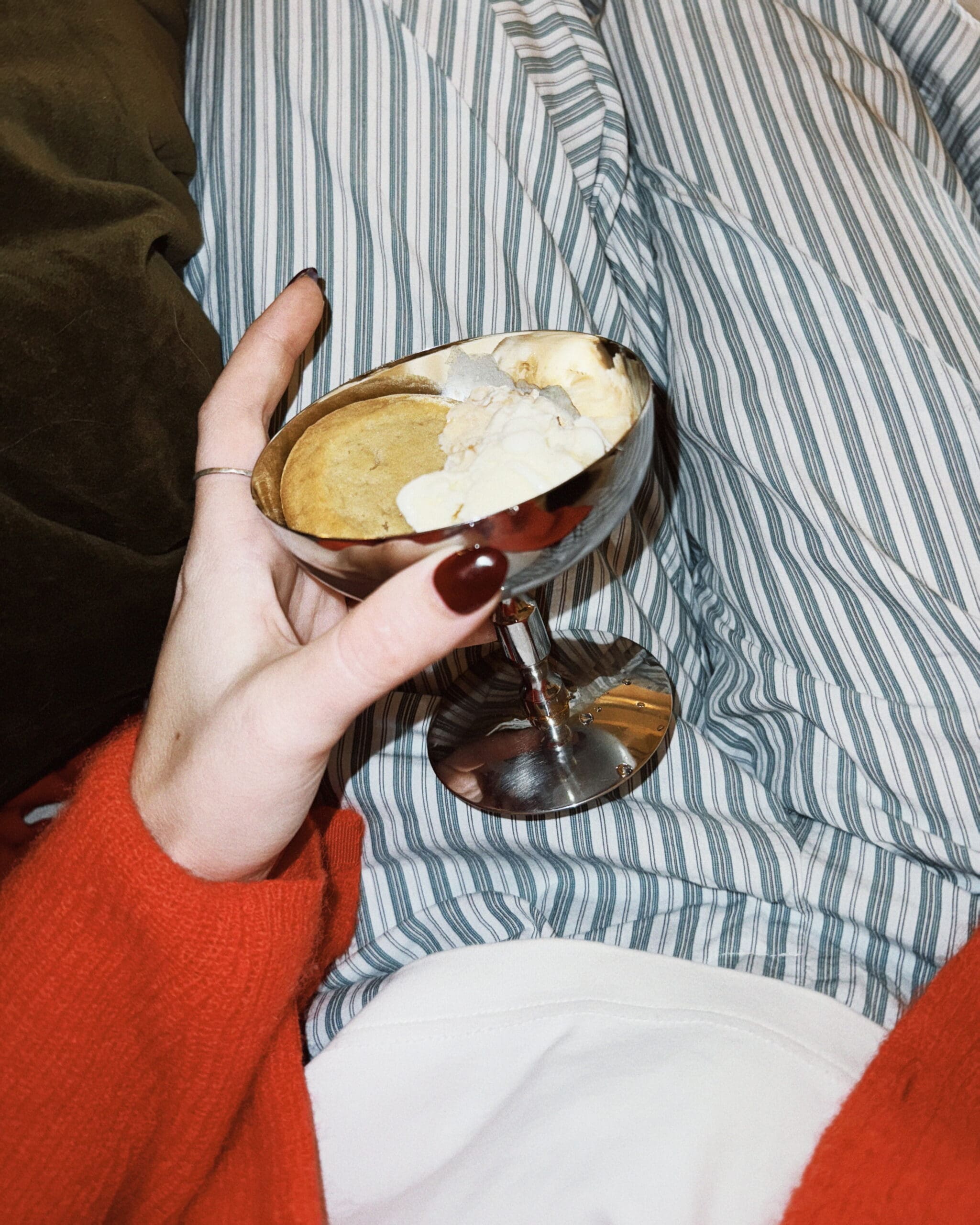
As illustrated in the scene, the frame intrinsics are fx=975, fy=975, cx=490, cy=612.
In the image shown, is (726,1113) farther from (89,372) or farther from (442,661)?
(89,372)

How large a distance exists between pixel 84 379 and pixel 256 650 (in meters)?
0.22

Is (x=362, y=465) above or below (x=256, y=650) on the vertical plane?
above

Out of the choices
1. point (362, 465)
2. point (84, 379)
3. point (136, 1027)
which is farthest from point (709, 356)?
point (136, 1027)

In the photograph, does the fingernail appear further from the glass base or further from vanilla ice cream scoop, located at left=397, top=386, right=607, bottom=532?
the glass base

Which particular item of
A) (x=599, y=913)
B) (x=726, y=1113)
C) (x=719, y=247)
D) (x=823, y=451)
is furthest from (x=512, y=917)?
(x=719, y=247)

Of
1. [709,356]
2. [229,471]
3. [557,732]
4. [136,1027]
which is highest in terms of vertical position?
[709,356]

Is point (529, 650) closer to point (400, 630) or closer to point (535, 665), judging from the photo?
point (535, 665)

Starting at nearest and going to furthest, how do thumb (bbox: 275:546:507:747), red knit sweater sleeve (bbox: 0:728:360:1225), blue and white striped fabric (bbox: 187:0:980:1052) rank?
thumb (bbox: 275:546:507:747) → red knit sweater sleeve (bbox: 0:728:360:1225) → blue and white striped fabric (bbox: 187:0:980:1052)

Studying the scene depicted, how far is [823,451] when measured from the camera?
2.39 ft

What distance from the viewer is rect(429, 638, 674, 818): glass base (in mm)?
702

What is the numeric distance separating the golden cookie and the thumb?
0.14 ft

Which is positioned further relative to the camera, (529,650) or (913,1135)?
(529,650)

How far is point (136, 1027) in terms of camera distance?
0.59 meters

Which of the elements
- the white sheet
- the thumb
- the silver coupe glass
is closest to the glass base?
the silver coupe glass
